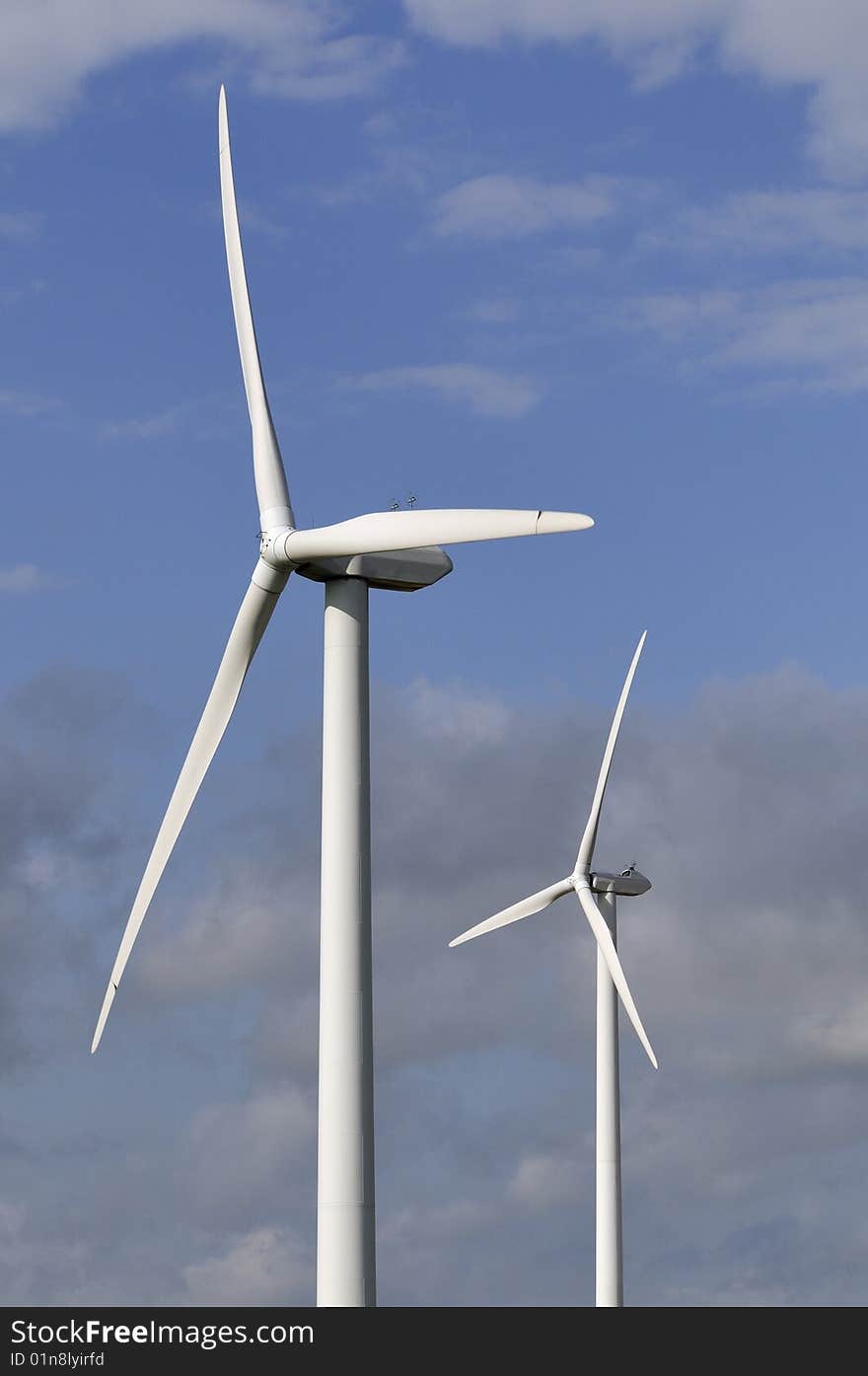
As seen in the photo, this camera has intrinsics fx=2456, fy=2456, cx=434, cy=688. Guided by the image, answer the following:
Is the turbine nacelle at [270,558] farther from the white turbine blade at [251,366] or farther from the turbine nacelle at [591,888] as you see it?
the turbine nacelle at [591,888]

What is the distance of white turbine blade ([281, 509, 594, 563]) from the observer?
137ft

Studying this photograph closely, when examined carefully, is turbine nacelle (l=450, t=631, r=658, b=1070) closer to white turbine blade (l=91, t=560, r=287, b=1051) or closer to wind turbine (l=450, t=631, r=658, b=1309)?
wind turbine (l=450, t=631, r=658, b=1309)

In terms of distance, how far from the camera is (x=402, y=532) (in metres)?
44.5

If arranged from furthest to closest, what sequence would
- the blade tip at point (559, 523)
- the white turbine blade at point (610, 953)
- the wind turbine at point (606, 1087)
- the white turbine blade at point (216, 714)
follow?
1. the wind turbine at point (606, 1087)
2. the white turbine blade at point (610, 953)
3. the white turbine blade at point (216, 714)
4. the blade tip at point (559, 523)

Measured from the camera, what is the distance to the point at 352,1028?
43.7 meters

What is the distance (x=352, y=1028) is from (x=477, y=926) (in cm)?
2887

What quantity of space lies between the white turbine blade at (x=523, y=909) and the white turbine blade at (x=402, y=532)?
27.6 meters

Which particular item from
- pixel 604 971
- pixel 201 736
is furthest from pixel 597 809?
pixel 201 736

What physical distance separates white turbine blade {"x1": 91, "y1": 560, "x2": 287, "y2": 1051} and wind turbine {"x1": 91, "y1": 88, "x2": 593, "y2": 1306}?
2 cm

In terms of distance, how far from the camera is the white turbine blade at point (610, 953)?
65.6 m

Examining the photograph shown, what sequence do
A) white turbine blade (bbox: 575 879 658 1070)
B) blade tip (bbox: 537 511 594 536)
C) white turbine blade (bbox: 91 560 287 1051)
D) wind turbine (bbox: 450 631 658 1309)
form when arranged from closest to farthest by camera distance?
blade tip (bbox: 537 511 594 536) → white turbine blade (bbox: 91 560 287 1051) → white turbine blade (bbox: 575 879 658 1070) → wind turbine (bbox: 450 631 658 1309)

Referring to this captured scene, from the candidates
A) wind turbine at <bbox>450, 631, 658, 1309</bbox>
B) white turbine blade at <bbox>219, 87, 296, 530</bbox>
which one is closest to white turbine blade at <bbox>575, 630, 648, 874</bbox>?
wind turbine at <bbox>450, 631, 658, 1309</bbox>

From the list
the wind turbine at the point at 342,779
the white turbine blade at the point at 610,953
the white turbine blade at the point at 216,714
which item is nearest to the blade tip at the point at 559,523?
the wind turbine at the point at 342,779
